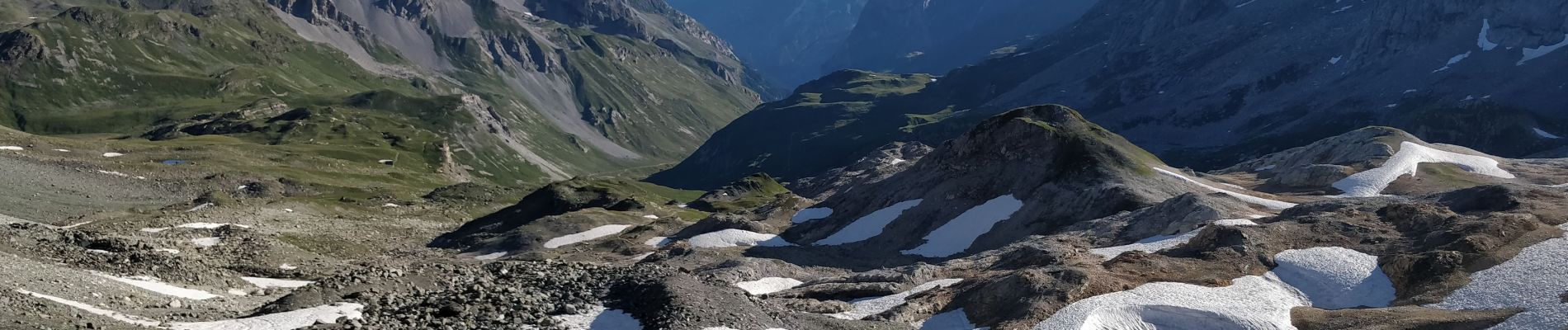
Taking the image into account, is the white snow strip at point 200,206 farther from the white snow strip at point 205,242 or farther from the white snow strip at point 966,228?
the white snow strip at point 966,228

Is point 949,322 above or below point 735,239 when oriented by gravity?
above

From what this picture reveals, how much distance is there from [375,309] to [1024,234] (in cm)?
4853

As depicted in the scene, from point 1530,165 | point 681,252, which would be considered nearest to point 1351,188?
point 1530,165

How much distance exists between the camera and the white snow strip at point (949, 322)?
151 feet

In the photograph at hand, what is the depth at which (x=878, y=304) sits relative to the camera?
170 ft

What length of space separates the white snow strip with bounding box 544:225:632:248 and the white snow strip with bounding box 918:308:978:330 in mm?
55694

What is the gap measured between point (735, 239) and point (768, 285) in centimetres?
2267

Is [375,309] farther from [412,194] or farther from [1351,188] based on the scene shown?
[412,194]

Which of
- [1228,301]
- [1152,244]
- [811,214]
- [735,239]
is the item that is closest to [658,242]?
[735,239]

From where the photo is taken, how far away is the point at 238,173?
462ft

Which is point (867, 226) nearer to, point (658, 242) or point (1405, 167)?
point (658, 242)

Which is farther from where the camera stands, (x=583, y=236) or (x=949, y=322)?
(x=583, y=236)

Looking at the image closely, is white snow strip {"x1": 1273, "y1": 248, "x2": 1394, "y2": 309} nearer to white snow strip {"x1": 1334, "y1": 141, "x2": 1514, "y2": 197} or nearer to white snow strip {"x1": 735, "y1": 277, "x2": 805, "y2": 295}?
white snow strip {"x1": 735, "y1": 277, "x2": 805, "y2": 295}

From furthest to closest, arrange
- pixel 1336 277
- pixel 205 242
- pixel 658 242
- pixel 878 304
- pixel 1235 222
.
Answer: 1. pixel 658 242
2. pixel 205 242
3. pixel 1235 222
4. pixel 878 304
5. pixel 1336 277
